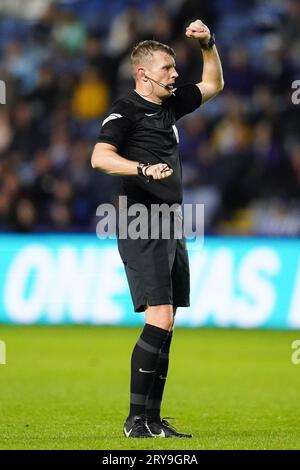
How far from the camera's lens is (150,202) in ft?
24.2

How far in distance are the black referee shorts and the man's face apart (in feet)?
3.27

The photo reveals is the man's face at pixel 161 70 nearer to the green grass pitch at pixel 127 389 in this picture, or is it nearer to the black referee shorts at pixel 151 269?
the black referee shorts at pixel 151 269

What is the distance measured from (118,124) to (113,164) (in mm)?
415

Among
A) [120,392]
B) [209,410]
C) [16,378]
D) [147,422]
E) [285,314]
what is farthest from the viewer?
[285,314]

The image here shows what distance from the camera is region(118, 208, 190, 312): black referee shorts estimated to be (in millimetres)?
7199

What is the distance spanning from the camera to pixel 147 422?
24.1 feet

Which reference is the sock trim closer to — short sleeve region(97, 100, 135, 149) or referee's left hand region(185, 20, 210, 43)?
short sleeve region(97, 100, 135, 149)

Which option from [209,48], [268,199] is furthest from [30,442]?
[268,199]

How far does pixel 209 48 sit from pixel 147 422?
8.46 ft

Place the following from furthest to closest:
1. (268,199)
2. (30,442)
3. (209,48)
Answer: (268,199)
(209,48)
(30,442)

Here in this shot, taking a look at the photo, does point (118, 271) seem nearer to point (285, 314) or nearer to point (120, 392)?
point (285, 314)

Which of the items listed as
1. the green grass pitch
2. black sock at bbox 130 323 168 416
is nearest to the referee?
black sock at bbox 130 323 168 416

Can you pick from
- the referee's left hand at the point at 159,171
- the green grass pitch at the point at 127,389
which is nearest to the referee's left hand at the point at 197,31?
the referee's left hand at the point at 159,171

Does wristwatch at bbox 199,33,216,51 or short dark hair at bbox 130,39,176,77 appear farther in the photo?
wristwatch at bbox 199,33,216,51
